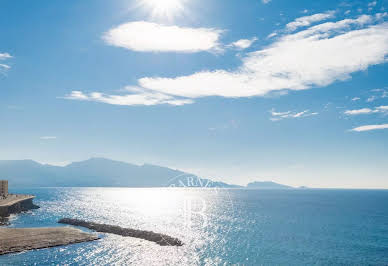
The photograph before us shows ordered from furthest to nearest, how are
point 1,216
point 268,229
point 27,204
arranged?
point 27,204 < point 1,216 < point 268,229

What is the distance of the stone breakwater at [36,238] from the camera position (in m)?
67.5

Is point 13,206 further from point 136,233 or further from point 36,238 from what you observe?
point 136,233

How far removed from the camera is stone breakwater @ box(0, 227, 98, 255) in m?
67.5

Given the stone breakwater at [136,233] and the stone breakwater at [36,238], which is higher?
the stone breakwater at [36,238]

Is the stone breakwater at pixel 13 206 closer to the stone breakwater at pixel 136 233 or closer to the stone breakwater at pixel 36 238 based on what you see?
the stone breakwater at pixel 136 233

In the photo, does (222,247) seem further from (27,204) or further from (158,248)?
(27,204)

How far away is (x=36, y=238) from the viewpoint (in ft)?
245

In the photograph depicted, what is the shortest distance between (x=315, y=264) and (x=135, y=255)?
4022cm

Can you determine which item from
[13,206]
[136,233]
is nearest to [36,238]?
[136,233]

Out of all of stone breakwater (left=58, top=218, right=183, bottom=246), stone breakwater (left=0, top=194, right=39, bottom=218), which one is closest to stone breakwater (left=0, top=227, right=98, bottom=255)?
stone breakwater (left=58, top=218, right=183, bottom=246)

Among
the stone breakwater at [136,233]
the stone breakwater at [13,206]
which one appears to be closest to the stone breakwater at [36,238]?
the stone breakwater at [136,233]

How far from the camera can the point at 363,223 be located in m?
126

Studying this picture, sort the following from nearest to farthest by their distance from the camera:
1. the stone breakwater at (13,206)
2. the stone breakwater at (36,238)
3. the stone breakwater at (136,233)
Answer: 1. the stone breakwater at (36,238)
2. the stone breakwater at (136,233)
3. the stone breakwater at (13,206)

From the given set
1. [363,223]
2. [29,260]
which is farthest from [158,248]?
[363,223]
